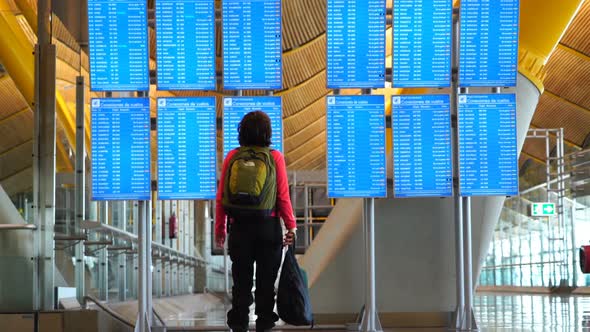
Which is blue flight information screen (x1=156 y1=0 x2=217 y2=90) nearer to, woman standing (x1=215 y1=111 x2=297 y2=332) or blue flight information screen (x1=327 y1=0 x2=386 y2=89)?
blue flight information screen (x1=327 y1=0 x2=386 y2=89)

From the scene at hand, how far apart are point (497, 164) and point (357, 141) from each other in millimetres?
1297

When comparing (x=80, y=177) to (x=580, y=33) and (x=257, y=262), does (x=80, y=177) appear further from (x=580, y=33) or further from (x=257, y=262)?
(x=580, y=33)

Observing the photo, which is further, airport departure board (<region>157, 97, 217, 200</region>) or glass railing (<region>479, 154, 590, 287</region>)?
glass railing (<region>479, 154, 590, 287</region>)

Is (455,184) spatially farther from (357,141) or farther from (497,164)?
(357,141)

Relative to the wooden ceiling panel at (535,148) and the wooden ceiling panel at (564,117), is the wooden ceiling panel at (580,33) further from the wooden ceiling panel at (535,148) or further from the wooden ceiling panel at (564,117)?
the wooden ceiling panel at (535,148)

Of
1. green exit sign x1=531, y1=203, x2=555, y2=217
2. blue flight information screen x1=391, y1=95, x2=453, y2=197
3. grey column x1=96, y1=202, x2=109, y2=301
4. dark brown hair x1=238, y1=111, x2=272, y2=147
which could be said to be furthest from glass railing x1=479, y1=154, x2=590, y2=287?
dark brown hair x1=238, y1=111, x2=272, y2=147

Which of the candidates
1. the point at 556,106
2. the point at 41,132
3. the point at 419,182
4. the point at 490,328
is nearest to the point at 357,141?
the point at 419,182

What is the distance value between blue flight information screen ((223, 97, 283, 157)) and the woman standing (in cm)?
170

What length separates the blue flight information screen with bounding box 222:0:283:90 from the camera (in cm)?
848

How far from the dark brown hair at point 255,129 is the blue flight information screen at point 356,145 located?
1.93 m

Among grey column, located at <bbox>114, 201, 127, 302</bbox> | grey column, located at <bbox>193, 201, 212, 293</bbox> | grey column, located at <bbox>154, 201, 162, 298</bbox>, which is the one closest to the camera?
grey column, located at <bbox>114, 201, 127, 302</bbox>

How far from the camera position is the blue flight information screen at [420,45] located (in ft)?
28.3

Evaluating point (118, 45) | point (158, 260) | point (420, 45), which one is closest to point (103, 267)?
point (118, 45)

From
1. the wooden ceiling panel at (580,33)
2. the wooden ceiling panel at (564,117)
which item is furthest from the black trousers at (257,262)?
the wooden ceiling panel at (564,117)
